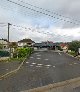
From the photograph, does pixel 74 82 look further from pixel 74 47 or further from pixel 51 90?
pixel 74 47

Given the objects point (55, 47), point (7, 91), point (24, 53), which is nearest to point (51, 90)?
point (7, 91)

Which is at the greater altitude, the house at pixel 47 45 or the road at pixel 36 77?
the house at pixel 47 45

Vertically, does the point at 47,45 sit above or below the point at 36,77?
above

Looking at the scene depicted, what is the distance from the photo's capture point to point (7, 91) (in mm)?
17312

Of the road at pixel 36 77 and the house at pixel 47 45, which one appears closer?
the road at pixel 36 77

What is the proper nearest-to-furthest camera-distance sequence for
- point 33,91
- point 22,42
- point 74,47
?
1. point 33,91
2. point 74,47
3. point 22,42

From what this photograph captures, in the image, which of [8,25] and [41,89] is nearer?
[41,89]

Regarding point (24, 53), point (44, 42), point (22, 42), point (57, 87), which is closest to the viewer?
point (57, 87)

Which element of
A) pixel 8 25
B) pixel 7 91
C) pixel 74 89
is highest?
pixel 8 25

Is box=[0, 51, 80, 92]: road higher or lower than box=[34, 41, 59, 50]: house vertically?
lower

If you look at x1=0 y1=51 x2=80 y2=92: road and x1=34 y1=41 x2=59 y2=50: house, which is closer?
x1=0 y1=51 x2=80 y2=92: road

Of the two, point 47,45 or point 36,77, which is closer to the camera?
point 36,77

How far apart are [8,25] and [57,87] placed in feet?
172

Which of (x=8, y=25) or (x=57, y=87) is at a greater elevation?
(x=8, y=25)
